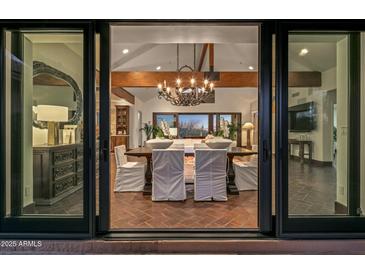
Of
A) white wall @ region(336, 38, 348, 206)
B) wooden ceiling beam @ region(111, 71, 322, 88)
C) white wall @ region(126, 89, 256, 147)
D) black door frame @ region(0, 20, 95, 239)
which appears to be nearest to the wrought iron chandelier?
wooden ceiling beam @ region(111, 71, 322, 88)

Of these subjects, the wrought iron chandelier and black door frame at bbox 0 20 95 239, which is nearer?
black door frame at bbox 0 20 95 239

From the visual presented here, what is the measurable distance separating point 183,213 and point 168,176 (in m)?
0.75

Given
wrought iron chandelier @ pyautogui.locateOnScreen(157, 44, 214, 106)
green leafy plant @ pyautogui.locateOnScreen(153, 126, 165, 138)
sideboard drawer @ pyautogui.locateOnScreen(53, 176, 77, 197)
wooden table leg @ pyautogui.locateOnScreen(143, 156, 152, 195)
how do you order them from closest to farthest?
sideboard drawer @ pyautogui.locateOnScreen(53, 176, 77, 197), wooden table leg @ pyautogui.locateOnScreen(143, 156, 152, 195), green leafy plant @ pyautogui.locateOnScreen(153, 126, 165, 138), wrought iron chandelier @ pyautogui.locateOnScreen(157, 44, 214, 106)

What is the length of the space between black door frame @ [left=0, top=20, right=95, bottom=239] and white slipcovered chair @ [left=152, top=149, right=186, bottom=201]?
1.47 metres

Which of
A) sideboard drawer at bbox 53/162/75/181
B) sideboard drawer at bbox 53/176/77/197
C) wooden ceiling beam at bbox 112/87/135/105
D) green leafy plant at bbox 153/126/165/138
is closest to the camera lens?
sideboard drawer at bbox 53/176/77/197

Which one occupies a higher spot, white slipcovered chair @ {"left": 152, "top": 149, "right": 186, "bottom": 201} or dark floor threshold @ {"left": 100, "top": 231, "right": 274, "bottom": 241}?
white slipcovered chair @ {"left": 152, "top": 149, "right": 186, "bottom": 201}

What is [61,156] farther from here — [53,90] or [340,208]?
[340,208]

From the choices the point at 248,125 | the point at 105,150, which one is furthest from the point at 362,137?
the point at 248,125

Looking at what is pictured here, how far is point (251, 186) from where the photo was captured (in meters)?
4.50

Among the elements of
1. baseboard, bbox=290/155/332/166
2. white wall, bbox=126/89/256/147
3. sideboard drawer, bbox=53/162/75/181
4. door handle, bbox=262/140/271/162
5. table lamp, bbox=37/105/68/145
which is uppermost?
white wall, bbox=126/89/256/147

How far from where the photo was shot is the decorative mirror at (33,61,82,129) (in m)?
2.55

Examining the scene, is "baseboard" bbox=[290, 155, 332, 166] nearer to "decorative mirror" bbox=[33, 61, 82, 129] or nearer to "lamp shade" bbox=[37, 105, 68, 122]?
"decorative mirror" bbox=[33, 61, 82, 129]
